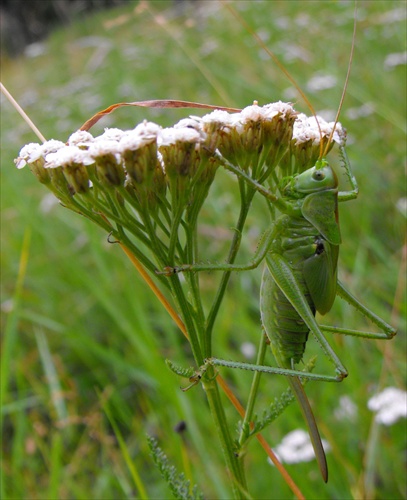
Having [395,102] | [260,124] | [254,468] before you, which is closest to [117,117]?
[395,102]

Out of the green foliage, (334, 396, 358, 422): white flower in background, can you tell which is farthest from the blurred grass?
the green foliage

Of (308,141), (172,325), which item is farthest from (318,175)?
(172,325)

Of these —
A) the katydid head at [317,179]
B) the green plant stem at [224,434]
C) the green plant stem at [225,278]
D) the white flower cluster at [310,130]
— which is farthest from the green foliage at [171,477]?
the white flower cluster at [310,130]

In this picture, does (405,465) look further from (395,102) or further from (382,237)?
(395,102)

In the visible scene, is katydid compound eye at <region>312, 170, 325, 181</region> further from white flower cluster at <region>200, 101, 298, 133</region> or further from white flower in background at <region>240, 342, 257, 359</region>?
white flower in background at <region>240, 342, 257, 359</region>

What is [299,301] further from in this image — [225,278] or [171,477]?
[171,477]
